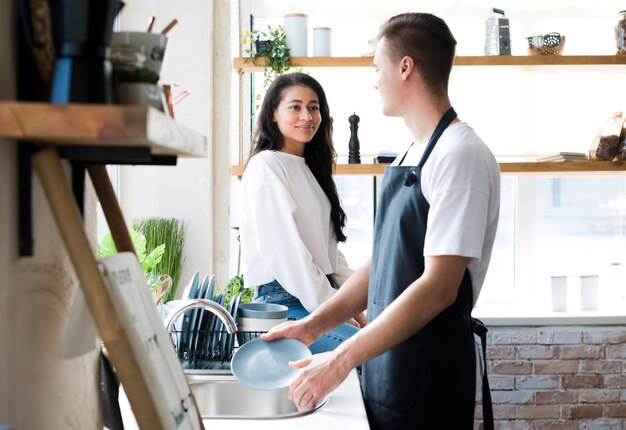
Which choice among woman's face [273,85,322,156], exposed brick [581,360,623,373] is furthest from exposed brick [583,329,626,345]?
woman's face [273,85,322,156]

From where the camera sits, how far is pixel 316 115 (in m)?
3.62

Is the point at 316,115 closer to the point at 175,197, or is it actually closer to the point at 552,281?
the point at 175,197

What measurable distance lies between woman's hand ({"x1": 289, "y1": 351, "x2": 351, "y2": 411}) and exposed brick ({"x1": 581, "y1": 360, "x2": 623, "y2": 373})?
2698 mm

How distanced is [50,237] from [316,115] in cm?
266

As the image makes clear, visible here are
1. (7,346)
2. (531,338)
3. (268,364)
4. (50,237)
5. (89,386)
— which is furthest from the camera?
(531,338)

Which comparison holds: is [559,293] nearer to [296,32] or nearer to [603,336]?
[603,336]

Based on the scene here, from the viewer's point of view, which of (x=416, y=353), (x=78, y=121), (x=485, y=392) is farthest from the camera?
(x=485, y=392)

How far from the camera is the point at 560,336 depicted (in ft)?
13.4

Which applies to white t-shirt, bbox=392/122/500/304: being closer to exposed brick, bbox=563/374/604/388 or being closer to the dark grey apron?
the dark grey apron

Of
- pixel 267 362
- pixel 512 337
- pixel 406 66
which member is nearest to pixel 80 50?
pixel 267 362

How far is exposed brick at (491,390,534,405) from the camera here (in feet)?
13.5

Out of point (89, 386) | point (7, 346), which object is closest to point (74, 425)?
point (89, 386)

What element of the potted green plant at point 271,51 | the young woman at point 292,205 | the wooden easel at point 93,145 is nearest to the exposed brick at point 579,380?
the young woman at point 292,205

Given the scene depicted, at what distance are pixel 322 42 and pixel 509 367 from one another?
1.98 meters
